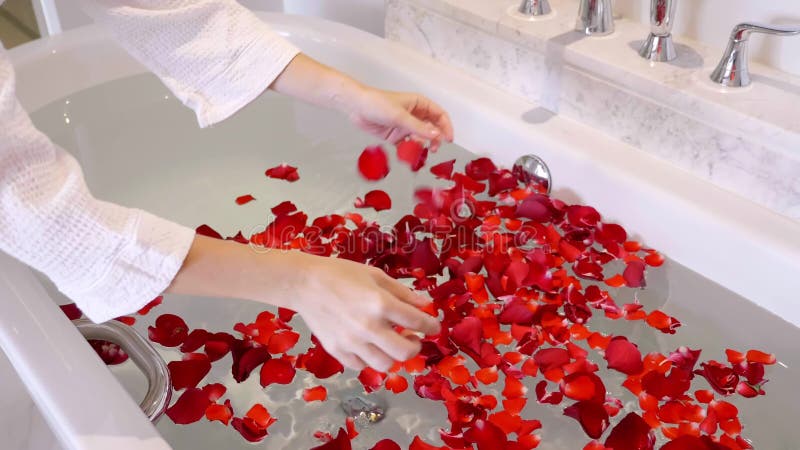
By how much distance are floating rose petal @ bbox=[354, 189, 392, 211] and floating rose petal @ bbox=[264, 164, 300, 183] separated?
0.18m

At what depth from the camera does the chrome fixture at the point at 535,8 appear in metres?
1.45

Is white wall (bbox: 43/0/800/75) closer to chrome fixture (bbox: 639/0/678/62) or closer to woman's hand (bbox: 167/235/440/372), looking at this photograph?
chrome fixture (bbox: 639/0/678/62)

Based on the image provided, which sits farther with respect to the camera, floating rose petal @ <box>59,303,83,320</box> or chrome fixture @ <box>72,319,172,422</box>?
floating rose petal @ <box>59,303,83,320</box>

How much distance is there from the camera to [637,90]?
1.29 metres

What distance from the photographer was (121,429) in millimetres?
847

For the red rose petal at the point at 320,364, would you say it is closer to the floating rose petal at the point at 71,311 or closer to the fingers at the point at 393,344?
the floating rose petal at the point at 71,311

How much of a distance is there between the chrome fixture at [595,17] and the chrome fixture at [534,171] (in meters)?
0.24

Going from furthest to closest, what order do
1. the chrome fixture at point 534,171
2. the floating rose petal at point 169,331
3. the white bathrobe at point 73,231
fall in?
the chrome fixture at point 534,171, the floating rose petal at point 169,331, the white bathrobe at point 73,231

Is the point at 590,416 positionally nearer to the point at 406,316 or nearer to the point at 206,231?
the point at 406,316

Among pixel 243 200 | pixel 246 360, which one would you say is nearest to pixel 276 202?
pixel 243 200

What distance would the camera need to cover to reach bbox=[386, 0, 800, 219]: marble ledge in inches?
46.4

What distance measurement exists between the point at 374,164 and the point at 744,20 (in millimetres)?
705

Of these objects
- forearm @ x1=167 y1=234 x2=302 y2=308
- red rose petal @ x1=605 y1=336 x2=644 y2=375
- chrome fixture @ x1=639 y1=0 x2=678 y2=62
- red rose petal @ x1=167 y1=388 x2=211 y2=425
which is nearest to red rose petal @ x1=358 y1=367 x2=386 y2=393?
red rose petal @ x1=167 y1=388 x2=211 y2=425

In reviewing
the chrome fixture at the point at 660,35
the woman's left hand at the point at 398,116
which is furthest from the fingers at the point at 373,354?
the chrome fixture at the point at 660,35
